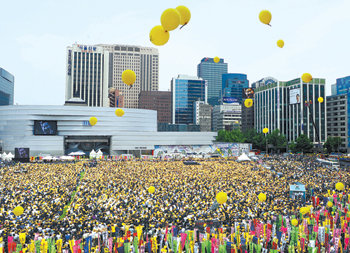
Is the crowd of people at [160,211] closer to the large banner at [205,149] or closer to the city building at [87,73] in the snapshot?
the large banner at [205,149]

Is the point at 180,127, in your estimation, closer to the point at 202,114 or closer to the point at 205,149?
the point at 205,149

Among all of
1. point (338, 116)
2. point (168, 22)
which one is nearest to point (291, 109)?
point (338, 116)

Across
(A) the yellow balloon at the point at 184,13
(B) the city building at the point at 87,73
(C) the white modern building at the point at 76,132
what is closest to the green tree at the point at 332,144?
(C) the white modern building at the point at 76,132

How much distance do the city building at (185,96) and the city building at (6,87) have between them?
287ft

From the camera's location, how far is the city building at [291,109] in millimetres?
105000

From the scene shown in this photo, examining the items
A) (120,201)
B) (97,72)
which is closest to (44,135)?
(120,201)

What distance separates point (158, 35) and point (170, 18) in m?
1.03

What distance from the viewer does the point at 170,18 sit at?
855cm

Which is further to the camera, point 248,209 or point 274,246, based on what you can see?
point 248,209

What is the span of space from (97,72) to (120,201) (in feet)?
404

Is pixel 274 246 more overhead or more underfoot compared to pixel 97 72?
more underfoot

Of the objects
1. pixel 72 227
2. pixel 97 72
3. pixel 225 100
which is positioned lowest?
pixel 72 227

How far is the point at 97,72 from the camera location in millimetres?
133750

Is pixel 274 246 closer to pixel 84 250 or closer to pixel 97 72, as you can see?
pixel 84 250
